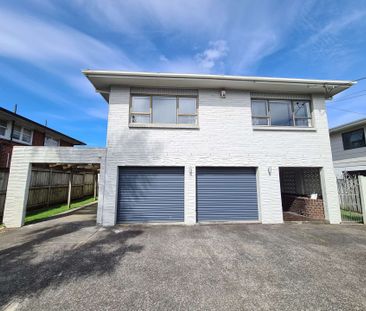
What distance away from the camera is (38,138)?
15562 millimetres

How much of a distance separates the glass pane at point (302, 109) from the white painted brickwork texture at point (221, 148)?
0.57 meters

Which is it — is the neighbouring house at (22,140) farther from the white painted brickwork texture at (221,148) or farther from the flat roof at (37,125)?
the white painted brickwork texture at (221,148)

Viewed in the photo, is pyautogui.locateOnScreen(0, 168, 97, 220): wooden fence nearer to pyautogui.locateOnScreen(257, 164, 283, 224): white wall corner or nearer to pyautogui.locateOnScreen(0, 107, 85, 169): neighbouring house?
pyautogui.locateOnScreen(0, 107, 85, 169): neighbouring house

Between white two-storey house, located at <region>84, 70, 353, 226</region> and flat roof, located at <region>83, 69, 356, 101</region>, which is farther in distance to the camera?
white two-storey house, located at <region>84, 70, 353, 226</region>

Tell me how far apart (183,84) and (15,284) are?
8.28 m

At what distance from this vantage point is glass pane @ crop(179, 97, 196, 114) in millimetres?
8516

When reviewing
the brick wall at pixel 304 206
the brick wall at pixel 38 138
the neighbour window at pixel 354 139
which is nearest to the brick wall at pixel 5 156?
the brick wall at pixel 38 138

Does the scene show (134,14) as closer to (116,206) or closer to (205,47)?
(205,47)

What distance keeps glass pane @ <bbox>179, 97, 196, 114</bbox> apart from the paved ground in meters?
5.46

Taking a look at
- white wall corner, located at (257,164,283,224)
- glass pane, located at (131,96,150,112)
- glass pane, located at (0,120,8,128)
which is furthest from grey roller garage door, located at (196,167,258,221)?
glass pane, located at (0,120,8,128)

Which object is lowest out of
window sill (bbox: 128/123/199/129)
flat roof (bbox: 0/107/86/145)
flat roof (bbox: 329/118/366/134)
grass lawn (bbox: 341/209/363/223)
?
grass lawn (bbox: 341/209/363/223)

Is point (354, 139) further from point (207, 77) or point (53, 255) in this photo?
point (53, 255)

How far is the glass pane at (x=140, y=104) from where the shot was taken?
839 centimetres

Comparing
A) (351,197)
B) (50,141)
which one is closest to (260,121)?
(351,197)
